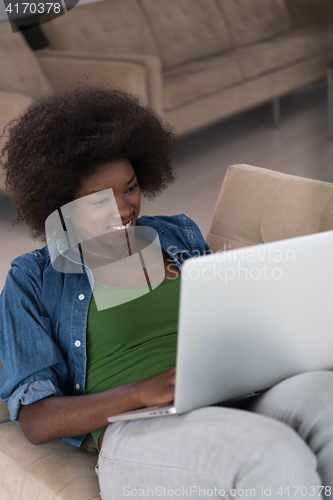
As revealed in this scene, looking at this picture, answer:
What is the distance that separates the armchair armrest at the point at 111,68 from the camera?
2.27 m

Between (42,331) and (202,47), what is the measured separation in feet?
5.86

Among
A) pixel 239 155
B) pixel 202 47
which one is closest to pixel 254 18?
pixel 202 47

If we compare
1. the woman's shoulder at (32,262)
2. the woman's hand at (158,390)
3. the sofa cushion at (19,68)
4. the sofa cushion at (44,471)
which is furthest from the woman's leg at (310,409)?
the sofa cushion at (19,68)

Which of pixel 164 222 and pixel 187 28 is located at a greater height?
pixel 187 28

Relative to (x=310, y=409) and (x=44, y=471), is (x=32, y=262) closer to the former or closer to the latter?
(x=44, y=471)

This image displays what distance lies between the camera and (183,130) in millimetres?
2471

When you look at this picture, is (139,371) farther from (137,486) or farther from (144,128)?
(144,128)

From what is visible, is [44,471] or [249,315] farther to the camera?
[44,471]

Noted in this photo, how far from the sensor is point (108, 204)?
2.95 ft

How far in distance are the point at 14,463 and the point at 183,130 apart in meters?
1.89

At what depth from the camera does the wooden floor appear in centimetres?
215

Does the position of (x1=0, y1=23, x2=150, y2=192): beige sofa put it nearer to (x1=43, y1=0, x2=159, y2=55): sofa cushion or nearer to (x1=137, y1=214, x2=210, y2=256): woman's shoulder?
(x1=43, y1=0, x2=159, y2=55): sofa cushion

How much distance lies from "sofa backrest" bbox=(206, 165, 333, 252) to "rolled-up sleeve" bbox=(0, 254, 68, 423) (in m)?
0.50

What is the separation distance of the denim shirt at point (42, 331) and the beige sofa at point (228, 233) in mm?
51
